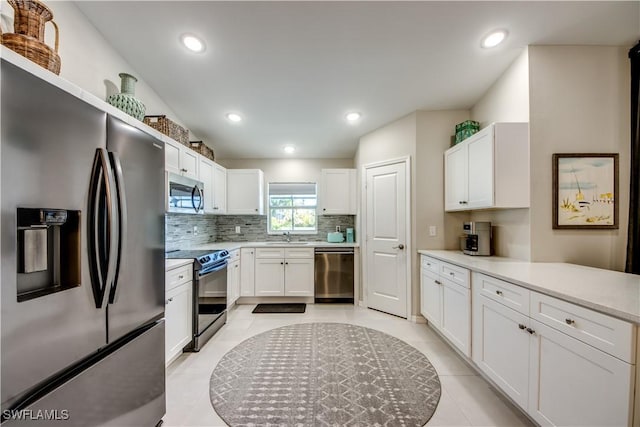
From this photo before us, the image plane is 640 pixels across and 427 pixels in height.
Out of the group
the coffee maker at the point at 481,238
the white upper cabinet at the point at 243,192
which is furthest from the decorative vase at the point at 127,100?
the coffee maker at the point at 481,238

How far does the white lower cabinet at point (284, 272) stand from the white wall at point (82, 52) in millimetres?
2638

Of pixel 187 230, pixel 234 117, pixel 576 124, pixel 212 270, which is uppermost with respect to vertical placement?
pixel 234 117

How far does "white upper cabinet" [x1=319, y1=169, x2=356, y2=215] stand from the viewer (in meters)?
4.22

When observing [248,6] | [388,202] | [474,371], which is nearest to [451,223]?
[388,202]

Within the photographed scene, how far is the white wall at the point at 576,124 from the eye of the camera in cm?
199

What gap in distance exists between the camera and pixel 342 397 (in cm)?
178

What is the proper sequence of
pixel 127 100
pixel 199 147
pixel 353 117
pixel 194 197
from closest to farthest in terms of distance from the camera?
pixel 127 100
pixel 194 197
pixel 353 117
pixel 199 147

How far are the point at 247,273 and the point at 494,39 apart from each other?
393 centimetres

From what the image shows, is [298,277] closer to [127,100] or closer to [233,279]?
[233,279]

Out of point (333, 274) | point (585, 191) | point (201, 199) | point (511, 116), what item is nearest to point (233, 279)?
point (201, 199)

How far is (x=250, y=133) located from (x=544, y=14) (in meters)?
3.24

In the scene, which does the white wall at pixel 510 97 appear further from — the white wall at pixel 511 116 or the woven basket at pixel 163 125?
the woven basket at pixel 163 125

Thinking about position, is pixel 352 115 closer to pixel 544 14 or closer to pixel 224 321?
pixel 544 14

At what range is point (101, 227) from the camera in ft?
3.51
